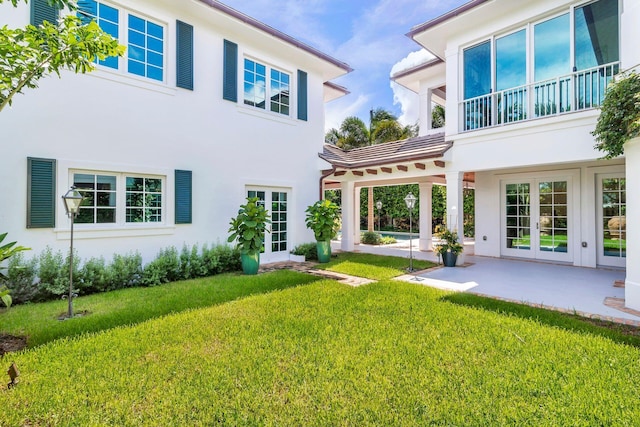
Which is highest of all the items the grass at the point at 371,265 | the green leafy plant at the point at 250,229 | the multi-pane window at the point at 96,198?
the multi-pane window at the point at 96,198

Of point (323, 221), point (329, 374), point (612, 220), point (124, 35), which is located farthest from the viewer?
point (323, 221)

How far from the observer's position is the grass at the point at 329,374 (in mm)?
3086

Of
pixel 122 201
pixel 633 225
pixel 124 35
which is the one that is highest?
pixel 124 35

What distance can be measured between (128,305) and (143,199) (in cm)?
343

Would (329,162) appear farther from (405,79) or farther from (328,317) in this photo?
(328,317)

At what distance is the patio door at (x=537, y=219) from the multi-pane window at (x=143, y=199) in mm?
12558

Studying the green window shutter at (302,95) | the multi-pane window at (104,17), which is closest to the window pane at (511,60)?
the green window shutter at (302,95)

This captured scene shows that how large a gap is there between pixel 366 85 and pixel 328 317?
105ft

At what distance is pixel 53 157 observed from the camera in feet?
23.6

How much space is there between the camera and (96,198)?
7.90m

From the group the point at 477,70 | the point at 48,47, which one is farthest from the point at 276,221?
the point at 477,70

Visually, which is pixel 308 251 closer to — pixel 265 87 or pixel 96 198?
pixel 265 87

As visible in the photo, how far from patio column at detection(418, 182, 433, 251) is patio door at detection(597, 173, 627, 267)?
6.18 m

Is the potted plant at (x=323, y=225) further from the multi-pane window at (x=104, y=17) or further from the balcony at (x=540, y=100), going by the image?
the multi-pane window at (x=104, y=17)
